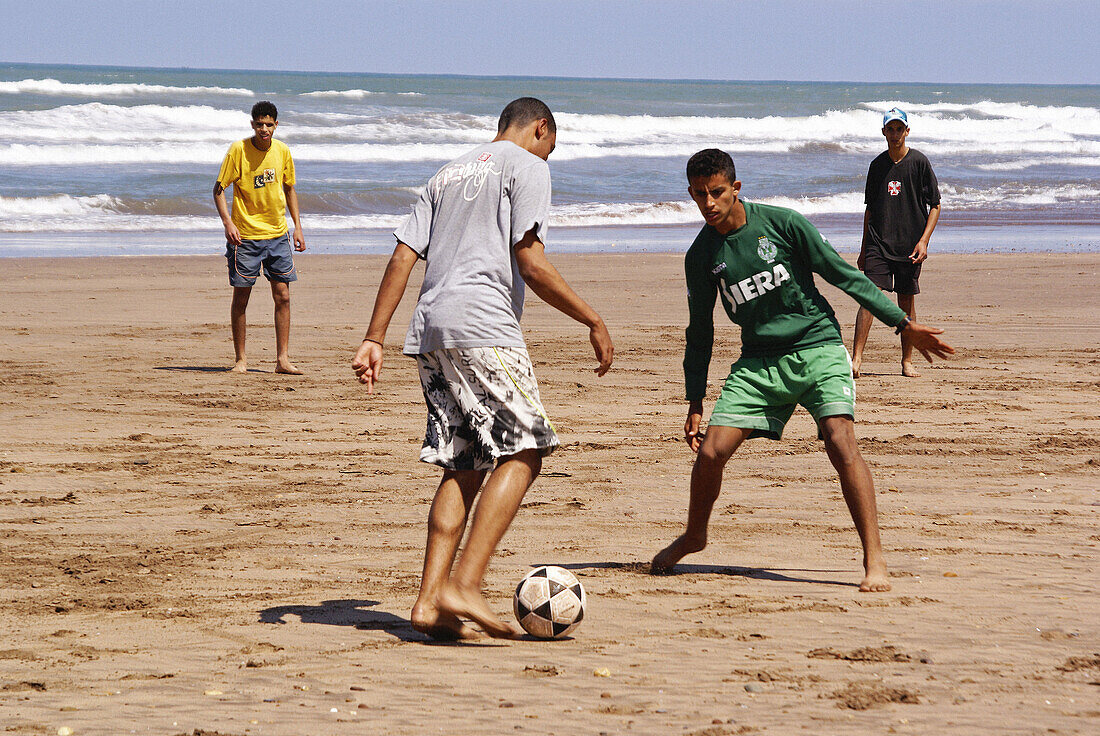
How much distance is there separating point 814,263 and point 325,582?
2.19 metres

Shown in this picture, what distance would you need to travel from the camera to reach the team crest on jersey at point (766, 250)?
452 cm

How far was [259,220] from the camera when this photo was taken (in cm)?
889

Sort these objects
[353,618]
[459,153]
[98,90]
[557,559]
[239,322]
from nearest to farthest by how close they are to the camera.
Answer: [353,618], [557,559], [239,322], [459,153], [98,90]

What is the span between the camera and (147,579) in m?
4.49

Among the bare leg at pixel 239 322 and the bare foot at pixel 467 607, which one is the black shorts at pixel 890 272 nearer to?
the bare leg at pixel 239 322

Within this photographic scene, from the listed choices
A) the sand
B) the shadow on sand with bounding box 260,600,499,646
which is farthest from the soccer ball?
the shadow on sand with bounding box 260,600,499,646

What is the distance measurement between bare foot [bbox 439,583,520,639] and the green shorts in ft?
3.94

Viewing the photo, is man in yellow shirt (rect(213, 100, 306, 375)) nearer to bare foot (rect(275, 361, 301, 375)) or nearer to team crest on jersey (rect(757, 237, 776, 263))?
bare foot (rect(275, 361, 301, 375))

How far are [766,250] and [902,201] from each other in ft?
15.5

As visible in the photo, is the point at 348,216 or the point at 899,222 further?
the point at 348,216

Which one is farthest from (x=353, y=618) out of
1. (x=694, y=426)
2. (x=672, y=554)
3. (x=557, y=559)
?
(x=694, y=426)

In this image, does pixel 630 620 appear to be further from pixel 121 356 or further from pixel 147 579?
pixel 121 356

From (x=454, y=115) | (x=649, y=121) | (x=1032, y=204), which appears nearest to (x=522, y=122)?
(x=1032, y=204)

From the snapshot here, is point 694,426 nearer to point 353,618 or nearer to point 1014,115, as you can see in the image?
point 353,618
